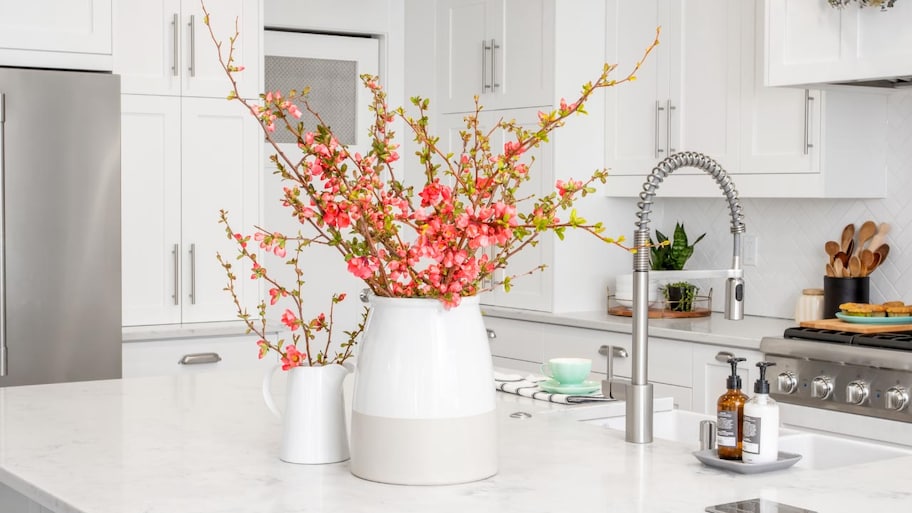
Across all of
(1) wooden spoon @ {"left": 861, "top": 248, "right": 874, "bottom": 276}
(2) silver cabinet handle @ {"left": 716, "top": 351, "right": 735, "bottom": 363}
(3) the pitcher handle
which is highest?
(1) wooden spoon @ {"left": 861, "top": 248, "right": 874, "bottom": 276}

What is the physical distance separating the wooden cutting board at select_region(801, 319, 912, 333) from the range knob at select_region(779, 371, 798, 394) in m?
0.19

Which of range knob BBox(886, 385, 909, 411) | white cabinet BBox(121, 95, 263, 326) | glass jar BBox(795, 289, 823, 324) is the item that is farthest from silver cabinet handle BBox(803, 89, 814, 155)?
white cabinet BBox(121, 95, 263, 326)

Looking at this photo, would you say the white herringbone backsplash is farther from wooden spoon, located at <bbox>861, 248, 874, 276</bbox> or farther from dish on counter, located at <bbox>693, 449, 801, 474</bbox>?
dish on counter, located at <bbox>693, 449, 801, 474</bbox>

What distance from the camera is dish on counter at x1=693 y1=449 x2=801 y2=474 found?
176cm

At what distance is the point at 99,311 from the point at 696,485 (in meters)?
2.76

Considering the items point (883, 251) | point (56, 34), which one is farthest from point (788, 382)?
point (56, 34)

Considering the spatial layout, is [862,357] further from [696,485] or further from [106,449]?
[106,449]

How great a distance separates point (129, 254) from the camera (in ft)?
13.6

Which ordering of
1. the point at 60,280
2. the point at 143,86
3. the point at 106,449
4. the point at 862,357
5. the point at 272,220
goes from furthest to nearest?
1. the point at 272,220
2. the point at 143,86
3. the point at 60,280
4. the point at 862,357
5. the point at 106,449

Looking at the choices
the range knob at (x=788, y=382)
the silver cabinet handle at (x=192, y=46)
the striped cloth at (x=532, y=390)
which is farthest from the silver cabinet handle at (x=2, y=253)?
the range knob at (x=788, y=382)

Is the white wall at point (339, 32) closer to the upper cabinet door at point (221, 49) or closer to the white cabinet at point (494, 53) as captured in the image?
the white cabinet at point (494, 53)

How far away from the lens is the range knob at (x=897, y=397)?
10.9 feet

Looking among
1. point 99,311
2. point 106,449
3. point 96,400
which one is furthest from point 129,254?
point 106,449

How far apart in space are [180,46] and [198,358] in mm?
1134
